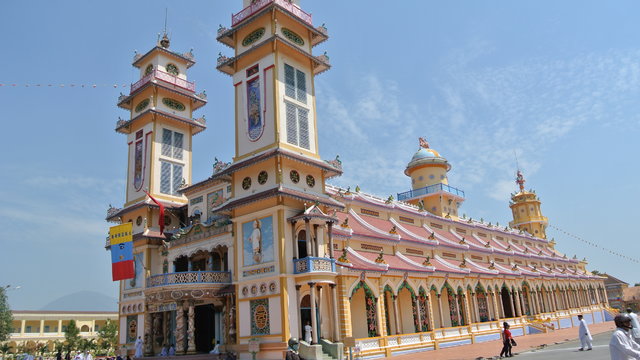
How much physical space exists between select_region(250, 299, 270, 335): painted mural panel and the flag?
382 inches

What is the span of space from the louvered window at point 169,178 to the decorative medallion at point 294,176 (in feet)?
42.6

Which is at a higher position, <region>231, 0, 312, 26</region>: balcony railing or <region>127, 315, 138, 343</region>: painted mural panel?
<region>231, 0, 312, 26</region>: balcony railing

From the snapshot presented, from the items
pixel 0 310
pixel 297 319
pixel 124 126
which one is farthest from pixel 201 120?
pixel 0 310

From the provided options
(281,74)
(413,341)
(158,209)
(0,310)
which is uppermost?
(281,74)

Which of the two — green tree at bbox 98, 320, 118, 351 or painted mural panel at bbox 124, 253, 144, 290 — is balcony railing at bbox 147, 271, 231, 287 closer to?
painted mural panel at bbox 124, 253, 144, 290

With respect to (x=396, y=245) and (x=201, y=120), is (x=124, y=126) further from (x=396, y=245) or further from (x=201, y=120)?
(x=396, y=245)

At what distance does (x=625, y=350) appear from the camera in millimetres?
7656

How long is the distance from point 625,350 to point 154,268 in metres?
30.4

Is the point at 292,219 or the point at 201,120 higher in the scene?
the point at 201,120

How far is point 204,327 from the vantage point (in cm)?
3106

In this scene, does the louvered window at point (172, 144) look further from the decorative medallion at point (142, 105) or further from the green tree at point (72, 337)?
the green tree at point (72, 337)

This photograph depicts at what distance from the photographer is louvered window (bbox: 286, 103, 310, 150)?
90.5ft

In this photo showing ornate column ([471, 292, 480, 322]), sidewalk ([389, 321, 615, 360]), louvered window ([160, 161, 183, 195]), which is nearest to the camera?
sidewalk ([389, 321, 615, 360])

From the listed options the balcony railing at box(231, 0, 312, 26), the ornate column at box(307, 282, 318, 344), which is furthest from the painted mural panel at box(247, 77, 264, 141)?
the ornate column at box(307, 282, 318, 344)
